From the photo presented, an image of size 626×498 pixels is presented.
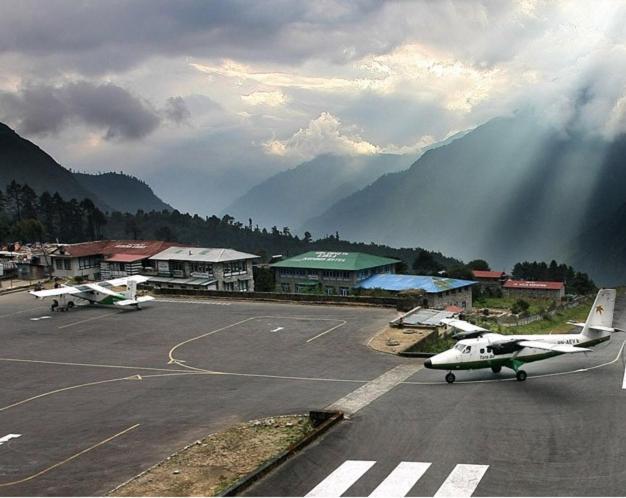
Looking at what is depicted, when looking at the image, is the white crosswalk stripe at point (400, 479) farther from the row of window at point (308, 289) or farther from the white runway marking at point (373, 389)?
the row of window at point (308, 289)

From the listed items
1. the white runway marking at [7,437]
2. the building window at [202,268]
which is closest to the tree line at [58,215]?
the building window at [202,268]

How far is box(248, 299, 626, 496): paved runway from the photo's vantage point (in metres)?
19.4

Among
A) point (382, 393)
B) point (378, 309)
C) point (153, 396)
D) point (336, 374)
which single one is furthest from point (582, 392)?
A: point (378, 309)

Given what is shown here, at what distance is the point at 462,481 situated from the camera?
64.3ft

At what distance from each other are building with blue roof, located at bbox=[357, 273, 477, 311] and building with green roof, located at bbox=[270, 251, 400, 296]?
2106mm

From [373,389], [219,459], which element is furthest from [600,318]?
[219,459]

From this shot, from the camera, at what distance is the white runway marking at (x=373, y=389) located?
28.3 m

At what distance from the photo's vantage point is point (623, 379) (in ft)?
101

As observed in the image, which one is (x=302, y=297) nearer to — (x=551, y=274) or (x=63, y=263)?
(x=63, y=263)

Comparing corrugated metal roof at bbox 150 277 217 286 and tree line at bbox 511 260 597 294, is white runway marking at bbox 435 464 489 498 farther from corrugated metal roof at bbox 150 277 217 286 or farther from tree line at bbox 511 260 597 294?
tree line at bbox 511 260 597 294

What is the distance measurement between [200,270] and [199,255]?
8.31 ft

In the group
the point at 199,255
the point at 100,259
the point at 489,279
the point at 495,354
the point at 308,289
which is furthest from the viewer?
the point at 489,279

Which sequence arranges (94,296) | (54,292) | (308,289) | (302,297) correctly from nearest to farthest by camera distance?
(54,292) < (302,297) < (94,296) < (308,289)

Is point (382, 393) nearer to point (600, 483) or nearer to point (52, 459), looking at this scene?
point (600, 483)
